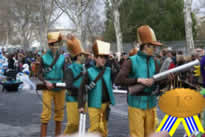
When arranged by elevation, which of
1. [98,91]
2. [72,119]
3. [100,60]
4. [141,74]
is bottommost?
[72,119]

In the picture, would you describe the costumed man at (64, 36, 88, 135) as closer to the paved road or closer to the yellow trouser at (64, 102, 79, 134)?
the yellow trouser at (64, 102, 79, 134)

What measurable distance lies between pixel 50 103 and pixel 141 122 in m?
2.35

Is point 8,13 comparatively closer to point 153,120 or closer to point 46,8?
point 46,8

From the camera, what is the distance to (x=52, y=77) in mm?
6199

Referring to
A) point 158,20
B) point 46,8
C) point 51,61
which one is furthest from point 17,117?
point 46,8

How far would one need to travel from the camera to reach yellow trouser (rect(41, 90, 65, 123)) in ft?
20.0

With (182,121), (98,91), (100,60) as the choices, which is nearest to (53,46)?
(100,60)

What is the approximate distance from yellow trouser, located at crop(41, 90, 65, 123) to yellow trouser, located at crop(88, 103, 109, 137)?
57.5 inches

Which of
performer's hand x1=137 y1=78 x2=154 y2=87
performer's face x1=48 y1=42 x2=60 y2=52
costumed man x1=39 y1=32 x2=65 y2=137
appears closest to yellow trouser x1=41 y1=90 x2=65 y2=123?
costumed man x1=39 y1=32 x2=65 y2=137

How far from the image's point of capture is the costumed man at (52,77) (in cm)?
612

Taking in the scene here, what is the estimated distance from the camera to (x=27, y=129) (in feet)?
23.4

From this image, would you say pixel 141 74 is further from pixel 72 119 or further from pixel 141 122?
pixel 72 119

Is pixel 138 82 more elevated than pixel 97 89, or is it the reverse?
pixel 138 82

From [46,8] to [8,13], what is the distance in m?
16.6
